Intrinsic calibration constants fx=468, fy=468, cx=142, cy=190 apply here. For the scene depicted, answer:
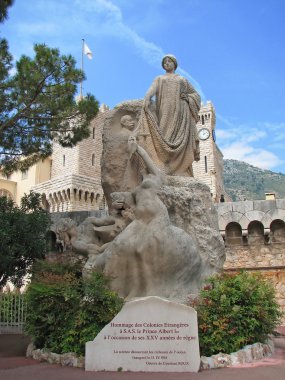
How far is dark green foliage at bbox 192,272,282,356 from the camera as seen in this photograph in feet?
18.3

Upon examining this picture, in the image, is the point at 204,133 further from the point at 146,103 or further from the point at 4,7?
the point at 4,7

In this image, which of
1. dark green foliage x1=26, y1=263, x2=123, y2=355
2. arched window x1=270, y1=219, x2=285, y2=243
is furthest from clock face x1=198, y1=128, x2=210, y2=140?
dark green foliage x1=26, y1=263, x2=123, y2=355

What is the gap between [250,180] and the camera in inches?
5546

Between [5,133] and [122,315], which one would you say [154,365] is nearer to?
[122,315]


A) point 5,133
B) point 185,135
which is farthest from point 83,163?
point 185,135

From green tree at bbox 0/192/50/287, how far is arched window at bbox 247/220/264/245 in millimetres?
7334

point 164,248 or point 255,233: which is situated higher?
point 255,233

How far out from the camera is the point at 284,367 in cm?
520

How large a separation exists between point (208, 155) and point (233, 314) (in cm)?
5808

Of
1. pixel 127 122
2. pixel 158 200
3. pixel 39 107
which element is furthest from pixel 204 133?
pixel 158 200

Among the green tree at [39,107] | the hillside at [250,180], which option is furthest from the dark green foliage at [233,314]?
the hillside at [250,180]

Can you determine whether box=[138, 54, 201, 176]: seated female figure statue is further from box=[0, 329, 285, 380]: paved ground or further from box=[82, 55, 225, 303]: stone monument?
box=[0, 329, 285, 380]: paved ground

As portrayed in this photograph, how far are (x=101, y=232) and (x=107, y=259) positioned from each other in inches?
43.2

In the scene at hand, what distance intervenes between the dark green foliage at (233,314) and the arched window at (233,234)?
9.82m
